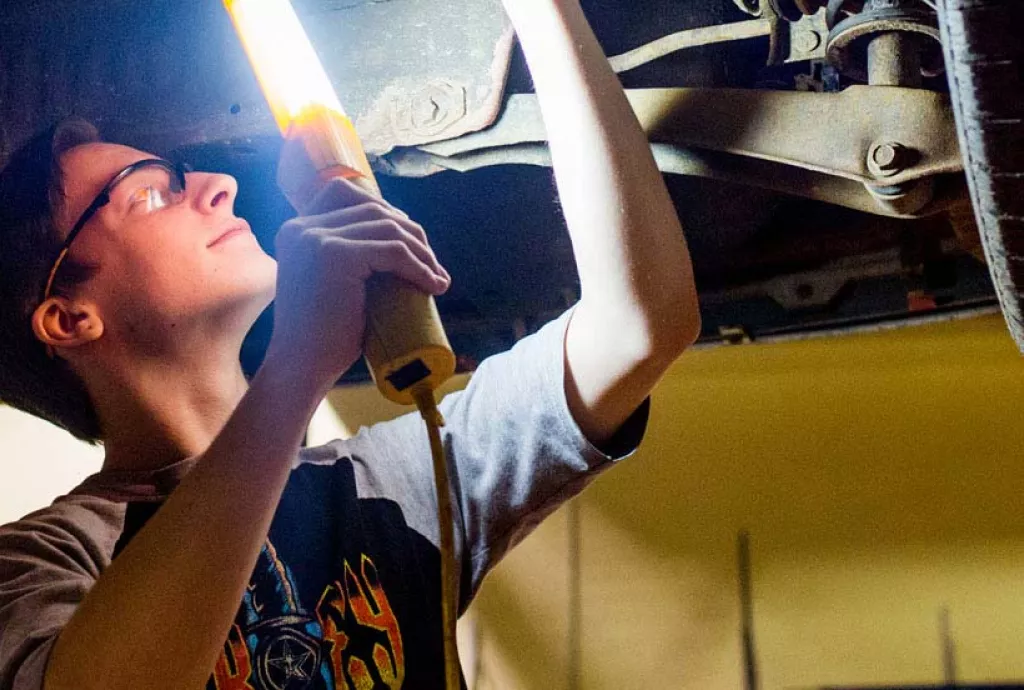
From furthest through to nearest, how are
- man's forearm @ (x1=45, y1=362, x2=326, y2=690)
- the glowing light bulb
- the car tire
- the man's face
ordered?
the man's face, the glowing light bulb, man's forearm @ (x1=45, y1=362, x2=326, y2=690), the car tire

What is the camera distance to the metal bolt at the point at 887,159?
0.53 metres

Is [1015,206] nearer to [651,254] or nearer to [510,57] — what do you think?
[651,254]

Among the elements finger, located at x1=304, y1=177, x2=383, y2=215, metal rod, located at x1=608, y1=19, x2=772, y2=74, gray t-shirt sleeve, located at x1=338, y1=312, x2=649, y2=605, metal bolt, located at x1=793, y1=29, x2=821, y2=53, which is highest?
metal rod, located at x1=608, y1=19, x2=772, y2=74

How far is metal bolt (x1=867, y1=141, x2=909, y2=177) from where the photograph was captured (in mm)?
530

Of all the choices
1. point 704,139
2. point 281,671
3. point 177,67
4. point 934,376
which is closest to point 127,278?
point 177,67

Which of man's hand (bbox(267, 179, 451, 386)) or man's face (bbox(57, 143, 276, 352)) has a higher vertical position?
man's face (bbox(57, 143, 276, 352))

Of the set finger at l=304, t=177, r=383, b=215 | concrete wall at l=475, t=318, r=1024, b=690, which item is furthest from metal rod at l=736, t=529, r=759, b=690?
finger at l=304, t=177, r=383, b=215

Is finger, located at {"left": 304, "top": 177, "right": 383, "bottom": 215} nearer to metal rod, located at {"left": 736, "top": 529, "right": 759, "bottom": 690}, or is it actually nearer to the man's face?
the man's face

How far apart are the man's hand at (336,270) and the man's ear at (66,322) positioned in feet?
0.85

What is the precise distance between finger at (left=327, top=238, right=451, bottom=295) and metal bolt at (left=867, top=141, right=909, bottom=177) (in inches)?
9.7

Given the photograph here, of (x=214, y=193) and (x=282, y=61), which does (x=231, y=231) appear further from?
(x=282, y=61)

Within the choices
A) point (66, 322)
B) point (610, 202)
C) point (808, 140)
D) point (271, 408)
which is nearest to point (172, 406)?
point (66, 322)

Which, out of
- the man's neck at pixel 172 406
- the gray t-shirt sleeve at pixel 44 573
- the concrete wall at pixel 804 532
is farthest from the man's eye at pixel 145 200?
the concrete wall at pixel 804 532

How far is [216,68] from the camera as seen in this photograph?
2.62 feet
